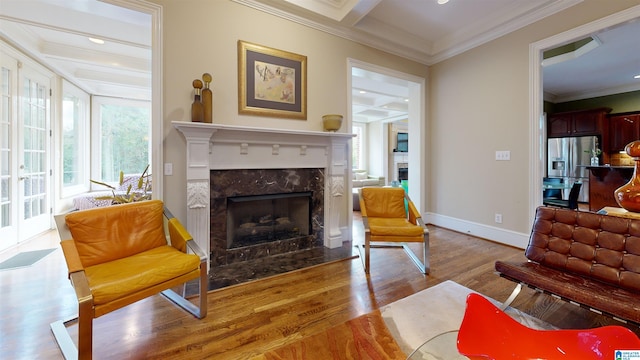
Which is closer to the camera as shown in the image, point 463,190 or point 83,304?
point 83,304

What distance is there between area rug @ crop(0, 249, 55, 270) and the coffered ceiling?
2553 millimetres

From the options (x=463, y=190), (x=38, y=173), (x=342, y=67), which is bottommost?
(x=463, y=190)

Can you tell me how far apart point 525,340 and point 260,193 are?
2.50 metres

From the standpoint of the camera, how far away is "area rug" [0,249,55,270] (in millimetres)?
2633

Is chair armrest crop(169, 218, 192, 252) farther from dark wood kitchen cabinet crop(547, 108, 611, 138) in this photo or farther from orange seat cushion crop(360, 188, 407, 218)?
dark wood kitchen cabinet crop(547, 108, 611, 138)

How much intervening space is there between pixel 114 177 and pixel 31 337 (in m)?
4.91

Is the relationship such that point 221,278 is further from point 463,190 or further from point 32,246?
point 463,190

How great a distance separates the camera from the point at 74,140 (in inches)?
189

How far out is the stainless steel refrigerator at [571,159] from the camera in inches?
243

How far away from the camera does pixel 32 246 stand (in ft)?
10.6

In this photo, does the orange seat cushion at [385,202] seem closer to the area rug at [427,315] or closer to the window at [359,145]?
the area rug at [427,315]

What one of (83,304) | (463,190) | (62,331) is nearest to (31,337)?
(62,331)

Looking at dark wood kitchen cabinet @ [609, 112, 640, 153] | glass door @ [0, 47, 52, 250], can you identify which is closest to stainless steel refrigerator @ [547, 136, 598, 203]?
dark wood kitchen cabinet @ [609, 112, 640, 153]

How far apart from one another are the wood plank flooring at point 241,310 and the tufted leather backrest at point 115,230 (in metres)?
0.45
